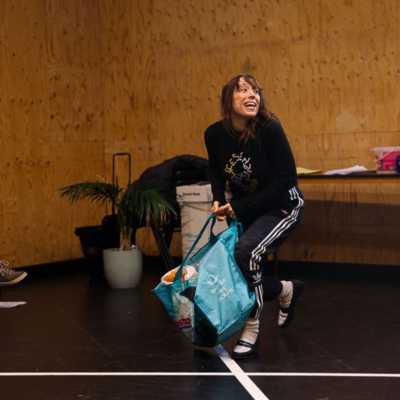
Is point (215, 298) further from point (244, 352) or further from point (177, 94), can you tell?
point (177, 94)

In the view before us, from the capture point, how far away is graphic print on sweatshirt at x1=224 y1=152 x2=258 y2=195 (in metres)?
3.85

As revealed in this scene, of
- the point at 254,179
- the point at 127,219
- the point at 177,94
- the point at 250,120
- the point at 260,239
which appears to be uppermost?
the point at 177,94

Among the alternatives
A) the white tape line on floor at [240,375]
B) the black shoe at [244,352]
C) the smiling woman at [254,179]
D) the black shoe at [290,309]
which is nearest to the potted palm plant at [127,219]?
the black shoe at [290,309]

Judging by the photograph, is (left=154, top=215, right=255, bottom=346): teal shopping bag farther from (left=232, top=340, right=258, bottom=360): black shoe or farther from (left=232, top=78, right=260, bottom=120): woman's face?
(left=232, top=78, right=260, bottom=120): woman's face

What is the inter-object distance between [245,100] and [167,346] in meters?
1.27

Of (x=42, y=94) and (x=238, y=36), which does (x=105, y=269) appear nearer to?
(x=42, y=94)

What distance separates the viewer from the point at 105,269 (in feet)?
19.5

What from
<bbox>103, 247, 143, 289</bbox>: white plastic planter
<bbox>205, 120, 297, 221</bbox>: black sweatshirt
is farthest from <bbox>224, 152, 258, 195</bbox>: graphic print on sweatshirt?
<bbox>103, 247, 143, 289</bbox>: white plastic planter

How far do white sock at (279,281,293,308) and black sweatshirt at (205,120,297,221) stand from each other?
1.52 feet

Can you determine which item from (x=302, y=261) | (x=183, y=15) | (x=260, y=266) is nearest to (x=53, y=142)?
(x=183, y=15)

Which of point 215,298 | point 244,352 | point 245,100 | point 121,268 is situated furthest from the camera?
point 121,268

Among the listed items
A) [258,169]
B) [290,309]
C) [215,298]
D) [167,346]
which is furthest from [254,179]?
[167,346]

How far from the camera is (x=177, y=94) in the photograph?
7250 mm

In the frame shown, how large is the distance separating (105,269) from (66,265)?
1.29 metres
